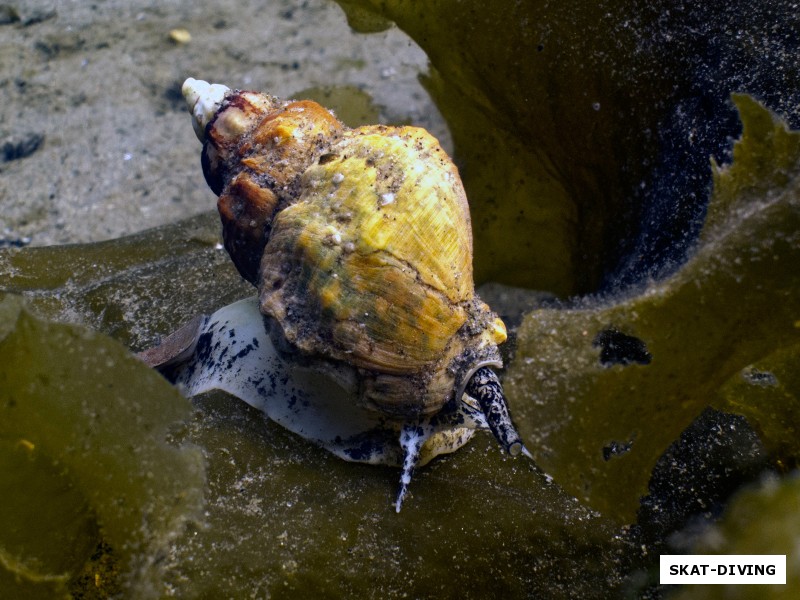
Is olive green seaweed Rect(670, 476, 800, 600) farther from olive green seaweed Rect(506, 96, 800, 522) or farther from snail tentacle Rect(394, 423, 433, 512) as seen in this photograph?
snail tentacle Rect(394, 423, 433, 512)

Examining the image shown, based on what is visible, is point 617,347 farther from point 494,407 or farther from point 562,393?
point 494,407

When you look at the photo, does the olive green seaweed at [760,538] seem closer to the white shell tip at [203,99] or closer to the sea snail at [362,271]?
the sea snail at [362,271]

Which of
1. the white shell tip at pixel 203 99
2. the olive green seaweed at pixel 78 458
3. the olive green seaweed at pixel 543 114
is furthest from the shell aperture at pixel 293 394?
the olive green seaweed at pixel 543 114

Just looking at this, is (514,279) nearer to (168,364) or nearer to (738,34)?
(738,34)

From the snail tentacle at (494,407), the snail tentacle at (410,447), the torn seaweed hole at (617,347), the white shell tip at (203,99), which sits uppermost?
the white shell tip at (203,99)

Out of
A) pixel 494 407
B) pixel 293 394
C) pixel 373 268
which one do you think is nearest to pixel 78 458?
pixel 293 394

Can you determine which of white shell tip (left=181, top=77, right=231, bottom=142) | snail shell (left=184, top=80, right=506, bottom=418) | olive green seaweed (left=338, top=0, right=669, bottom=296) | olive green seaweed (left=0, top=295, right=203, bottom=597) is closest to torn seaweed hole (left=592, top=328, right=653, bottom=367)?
snail shell (left=184, top=80, right=506, bottom=418)
